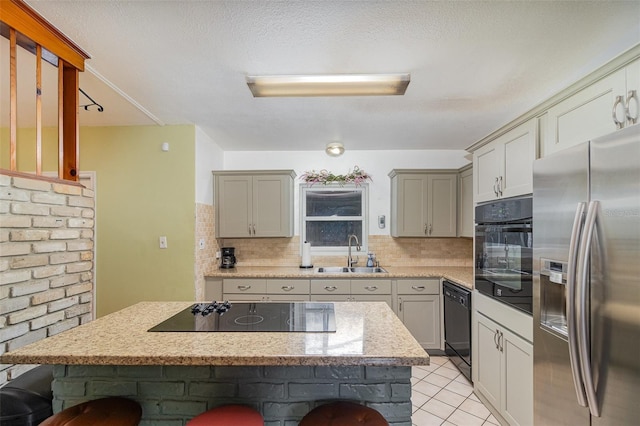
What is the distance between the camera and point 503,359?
209 centimetres

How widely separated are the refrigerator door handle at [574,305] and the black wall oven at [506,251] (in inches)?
22.3

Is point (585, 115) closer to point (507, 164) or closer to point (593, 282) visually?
point (507, 164)

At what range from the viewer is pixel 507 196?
213cm

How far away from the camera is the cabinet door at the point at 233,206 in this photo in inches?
140

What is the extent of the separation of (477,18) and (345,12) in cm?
64

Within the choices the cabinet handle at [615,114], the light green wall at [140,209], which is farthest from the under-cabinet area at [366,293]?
the cabinet handle at [615,114]

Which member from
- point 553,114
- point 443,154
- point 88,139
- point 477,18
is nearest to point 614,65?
point 553,114

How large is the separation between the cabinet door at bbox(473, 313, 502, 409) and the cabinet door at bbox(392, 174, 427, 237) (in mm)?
1321

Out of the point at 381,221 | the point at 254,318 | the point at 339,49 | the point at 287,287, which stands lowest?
the point at 287,287

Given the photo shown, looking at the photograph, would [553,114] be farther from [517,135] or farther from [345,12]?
[345,12]

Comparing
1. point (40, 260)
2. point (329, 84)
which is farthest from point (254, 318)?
point (329, 84)

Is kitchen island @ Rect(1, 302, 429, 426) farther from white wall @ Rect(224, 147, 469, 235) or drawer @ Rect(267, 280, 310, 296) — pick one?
white wall @ Rect(224, 147, 469, 235)

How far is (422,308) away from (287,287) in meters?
1.50

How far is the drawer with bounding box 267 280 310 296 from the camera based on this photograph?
3240 millimetres
